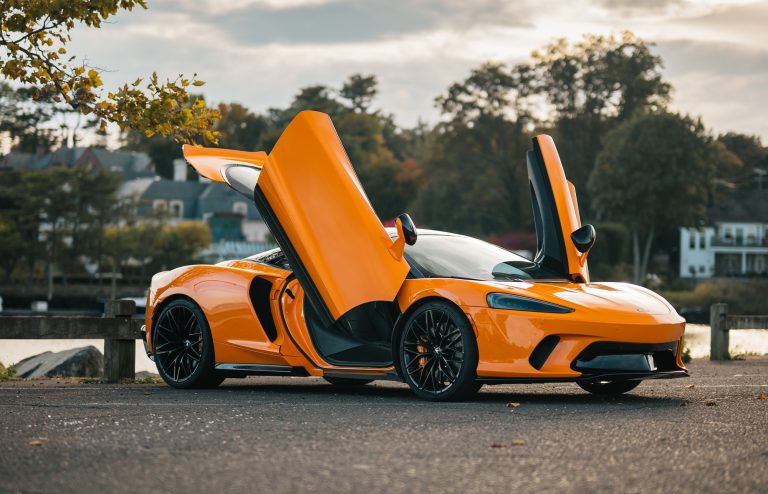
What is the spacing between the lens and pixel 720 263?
110m

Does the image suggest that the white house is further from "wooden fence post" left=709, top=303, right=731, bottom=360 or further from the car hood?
the car hood

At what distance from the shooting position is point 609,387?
32.9 ft

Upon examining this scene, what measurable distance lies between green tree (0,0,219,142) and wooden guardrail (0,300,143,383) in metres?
2.13

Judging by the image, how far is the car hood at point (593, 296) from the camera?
8.72 meters

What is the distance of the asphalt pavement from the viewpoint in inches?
204

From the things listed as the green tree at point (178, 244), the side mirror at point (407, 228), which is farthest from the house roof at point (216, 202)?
the side mirror at point (407, 228)

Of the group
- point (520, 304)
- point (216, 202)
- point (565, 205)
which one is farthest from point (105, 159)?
point (520, 304)

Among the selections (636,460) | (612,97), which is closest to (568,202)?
(636,460)

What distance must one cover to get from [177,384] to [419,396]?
2660mm

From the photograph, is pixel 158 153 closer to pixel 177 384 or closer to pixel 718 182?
pixel 718 182

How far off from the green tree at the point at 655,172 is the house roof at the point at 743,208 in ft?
119

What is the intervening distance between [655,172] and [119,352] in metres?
64.5

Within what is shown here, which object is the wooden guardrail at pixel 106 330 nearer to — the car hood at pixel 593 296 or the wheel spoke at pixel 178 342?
the wheel spoke at pixel 178 342

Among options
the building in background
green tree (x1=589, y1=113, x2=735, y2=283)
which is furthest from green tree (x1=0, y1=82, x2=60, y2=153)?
green tree (x1=589, y1=113, x2=735, y2=283)
